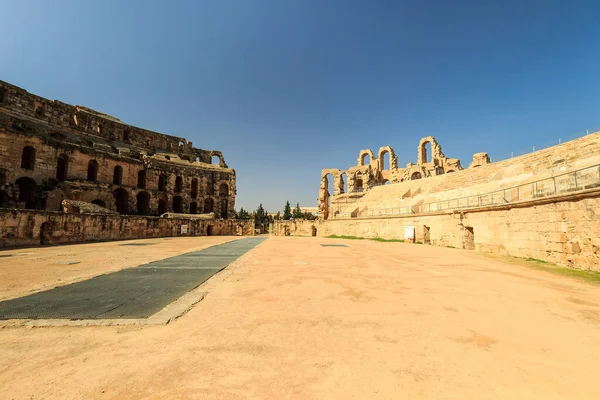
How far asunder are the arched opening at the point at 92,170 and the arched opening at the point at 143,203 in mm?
5137

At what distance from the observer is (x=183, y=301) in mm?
4473

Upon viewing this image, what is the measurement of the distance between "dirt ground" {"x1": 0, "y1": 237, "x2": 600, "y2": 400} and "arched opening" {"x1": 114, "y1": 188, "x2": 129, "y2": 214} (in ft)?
106

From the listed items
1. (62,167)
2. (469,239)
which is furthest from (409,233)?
(62,167)

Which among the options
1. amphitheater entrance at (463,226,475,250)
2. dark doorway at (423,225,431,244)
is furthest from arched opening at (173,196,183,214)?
amphitheater entrance at (463,226,475,250)

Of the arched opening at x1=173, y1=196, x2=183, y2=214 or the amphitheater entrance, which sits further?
the arched opening at x1=173, y1=196, x2=183, y2=214

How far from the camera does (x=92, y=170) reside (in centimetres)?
2916

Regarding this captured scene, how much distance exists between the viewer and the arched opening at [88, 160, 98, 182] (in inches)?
1122

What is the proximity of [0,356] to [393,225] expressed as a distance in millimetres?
23563

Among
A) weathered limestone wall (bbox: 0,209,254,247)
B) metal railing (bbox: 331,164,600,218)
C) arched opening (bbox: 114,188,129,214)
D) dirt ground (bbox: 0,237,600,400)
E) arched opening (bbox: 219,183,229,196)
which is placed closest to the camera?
dirt ground (bbox: 0,237,600,400)

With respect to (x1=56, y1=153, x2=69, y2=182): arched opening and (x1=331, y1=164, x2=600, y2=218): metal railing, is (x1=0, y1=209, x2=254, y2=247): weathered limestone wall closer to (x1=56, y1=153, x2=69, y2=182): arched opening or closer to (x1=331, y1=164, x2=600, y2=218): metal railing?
(x1=56, y1=153, x2=69, y2=182): arched opening

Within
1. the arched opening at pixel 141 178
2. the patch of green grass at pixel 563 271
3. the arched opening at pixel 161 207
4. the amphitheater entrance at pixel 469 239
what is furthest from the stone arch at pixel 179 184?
the patch of green grass at pixel 563 271

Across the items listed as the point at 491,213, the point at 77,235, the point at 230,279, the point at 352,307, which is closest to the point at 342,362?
the point at 352,307

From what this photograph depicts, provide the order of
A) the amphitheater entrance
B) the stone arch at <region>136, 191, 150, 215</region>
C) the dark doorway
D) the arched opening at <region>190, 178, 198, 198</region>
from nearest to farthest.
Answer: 1. the amphitheater entrance
2. the dark doorway
3. the stone arch at <region>136, 191, 150, 215</region>
4. the arched opening at <region>190, 178, 198, 198</region>

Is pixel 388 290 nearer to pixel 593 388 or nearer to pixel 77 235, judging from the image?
pixel 593 388
